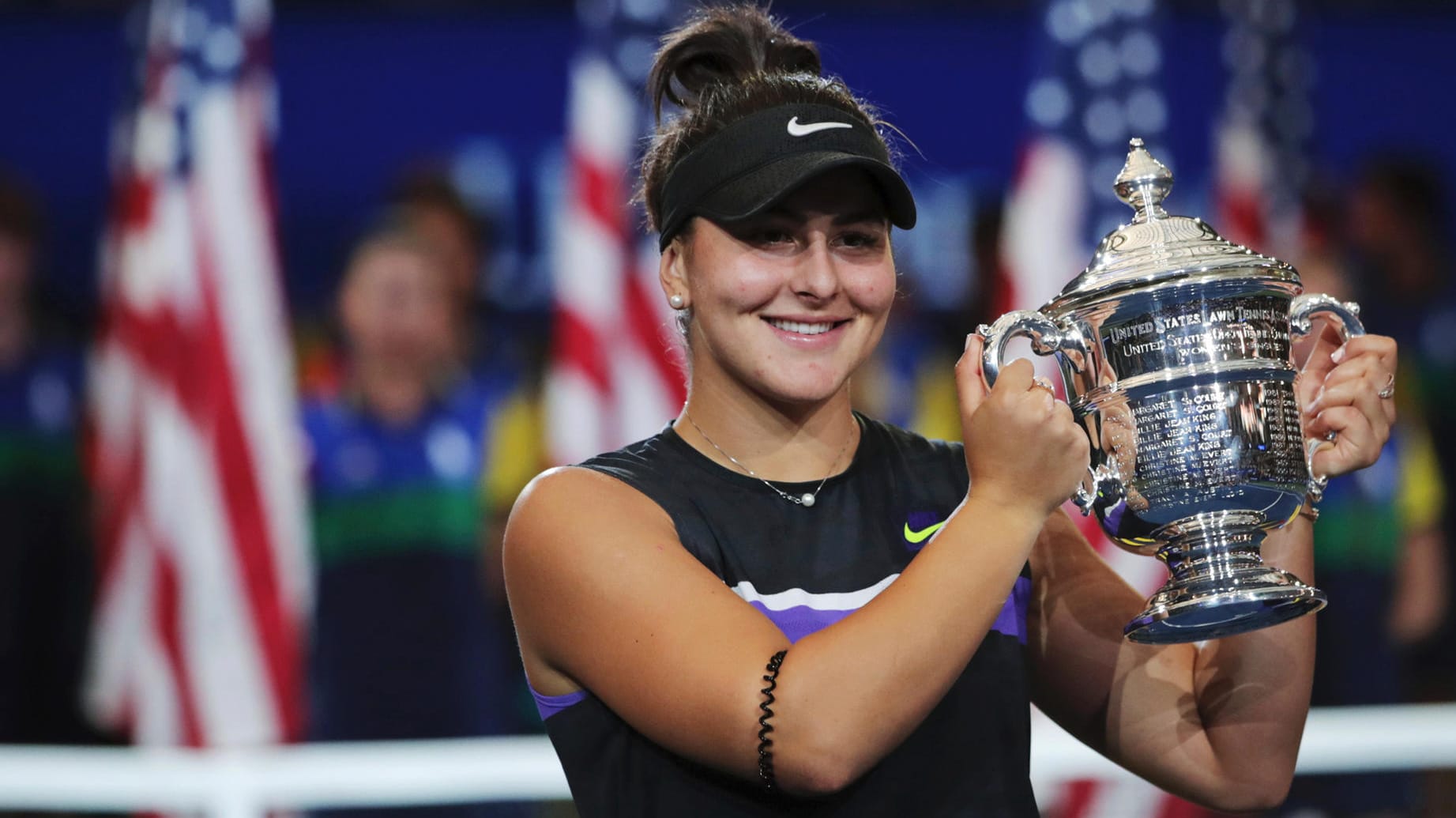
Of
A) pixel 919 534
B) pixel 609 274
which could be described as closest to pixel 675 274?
pixel 919 534

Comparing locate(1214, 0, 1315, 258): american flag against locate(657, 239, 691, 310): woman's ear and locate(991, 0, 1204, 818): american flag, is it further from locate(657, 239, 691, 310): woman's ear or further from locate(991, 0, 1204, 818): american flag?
locate(657, 239, 691, 310): woman's ear

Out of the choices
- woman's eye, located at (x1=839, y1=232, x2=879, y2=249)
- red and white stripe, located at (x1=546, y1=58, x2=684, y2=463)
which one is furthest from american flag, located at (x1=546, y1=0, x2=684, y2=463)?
woman's eye, located at (x1=839, y1=232, x2=879, y2=249)

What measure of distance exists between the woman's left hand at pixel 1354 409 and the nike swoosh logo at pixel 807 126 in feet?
1.92

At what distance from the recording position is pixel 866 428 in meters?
1.80

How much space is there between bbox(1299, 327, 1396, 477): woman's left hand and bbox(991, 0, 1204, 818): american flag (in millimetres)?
2563

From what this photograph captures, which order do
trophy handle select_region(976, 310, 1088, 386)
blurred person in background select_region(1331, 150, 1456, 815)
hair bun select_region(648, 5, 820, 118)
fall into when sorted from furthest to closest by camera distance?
blurred person in background select_region(1331, 150, 1456, 815)
hair bun select_region(648, 5, 820, 118)
trophy handle select_region(976, 310, 1088, 386)

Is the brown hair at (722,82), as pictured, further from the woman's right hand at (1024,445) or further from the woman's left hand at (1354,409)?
the woman's left hand at (1354,409)

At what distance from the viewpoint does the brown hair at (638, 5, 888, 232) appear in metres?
1.70

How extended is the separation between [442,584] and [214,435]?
0.75 meters

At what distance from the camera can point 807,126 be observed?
161cm

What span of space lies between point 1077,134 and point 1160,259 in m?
3.08

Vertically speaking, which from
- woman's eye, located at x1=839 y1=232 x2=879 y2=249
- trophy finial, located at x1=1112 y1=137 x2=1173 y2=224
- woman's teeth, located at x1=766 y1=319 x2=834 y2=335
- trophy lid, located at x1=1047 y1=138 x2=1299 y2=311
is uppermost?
trophy finial, located at x1=1112 y1=137 x2=1173 y2=224

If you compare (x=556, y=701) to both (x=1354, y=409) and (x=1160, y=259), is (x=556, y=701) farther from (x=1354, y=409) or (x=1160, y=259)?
(x=1354, y=409)

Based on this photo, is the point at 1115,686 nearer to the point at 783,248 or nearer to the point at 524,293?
the point at 783,248
